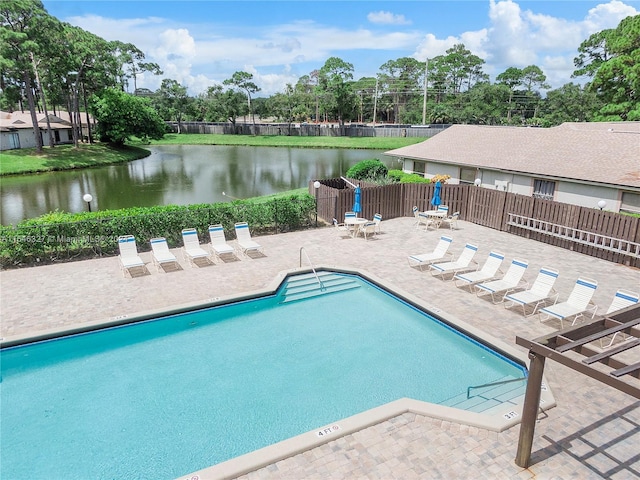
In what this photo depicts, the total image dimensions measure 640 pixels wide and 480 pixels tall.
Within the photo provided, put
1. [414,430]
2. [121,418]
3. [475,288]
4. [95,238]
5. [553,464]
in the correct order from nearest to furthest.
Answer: [553,464]
[414,430]
[121,418]
[475,288]
[95,238]

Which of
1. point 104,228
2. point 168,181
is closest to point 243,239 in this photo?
point 104,228

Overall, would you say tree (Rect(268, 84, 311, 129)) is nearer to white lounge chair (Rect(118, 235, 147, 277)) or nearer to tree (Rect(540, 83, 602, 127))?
tree (Rect(540, 83, 602, 127))

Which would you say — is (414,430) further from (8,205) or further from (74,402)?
(8,205)

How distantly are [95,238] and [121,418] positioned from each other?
787 cm

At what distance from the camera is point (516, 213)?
1622 centimetres

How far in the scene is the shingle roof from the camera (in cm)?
1686

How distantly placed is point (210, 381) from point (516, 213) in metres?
13.1

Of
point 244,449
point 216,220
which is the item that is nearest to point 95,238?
point 216,220

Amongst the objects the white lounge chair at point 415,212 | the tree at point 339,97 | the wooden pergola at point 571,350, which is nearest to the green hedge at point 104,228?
the white lounge chair at point 415,212

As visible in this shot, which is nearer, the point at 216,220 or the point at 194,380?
the point at 194,380

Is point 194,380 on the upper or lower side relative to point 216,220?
lower

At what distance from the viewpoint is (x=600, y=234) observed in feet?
44.5

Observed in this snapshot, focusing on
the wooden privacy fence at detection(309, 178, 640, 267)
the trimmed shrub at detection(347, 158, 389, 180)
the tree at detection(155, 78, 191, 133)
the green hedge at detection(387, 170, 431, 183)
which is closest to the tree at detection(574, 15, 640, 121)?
the green hedge at detection(387, 170, 431, 183)

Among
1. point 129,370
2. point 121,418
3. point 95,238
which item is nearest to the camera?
point 121,418
